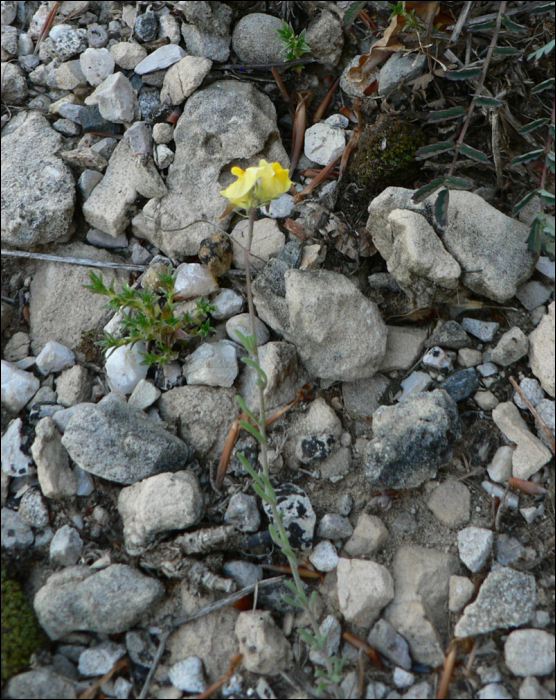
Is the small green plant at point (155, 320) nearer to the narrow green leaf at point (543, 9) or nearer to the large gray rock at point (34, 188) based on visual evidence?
the large gray rock at point (34, 188)

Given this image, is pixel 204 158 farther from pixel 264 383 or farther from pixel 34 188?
pixel 264 383

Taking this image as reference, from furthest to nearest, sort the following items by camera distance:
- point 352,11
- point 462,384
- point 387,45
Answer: point 387,45, point 352,11, point 462,384

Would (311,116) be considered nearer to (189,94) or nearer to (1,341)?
(189,94)

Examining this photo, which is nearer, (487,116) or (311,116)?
(487,116)

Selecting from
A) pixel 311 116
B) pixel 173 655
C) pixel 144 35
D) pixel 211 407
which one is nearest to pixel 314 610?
pixel 173 655

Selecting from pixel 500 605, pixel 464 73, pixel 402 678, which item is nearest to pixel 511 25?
pixel 464 73

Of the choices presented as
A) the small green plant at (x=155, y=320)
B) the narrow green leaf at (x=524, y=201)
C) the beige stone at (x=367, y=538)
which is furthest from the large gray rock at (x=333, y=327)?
the narrow green leaf at (x=524, y=201)

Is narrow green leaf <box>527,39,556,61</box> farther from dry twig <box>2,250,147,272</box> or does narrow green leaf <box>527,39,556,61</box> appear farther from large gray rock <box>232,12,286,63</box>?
dry twig <box>2,250,147,272</box>
